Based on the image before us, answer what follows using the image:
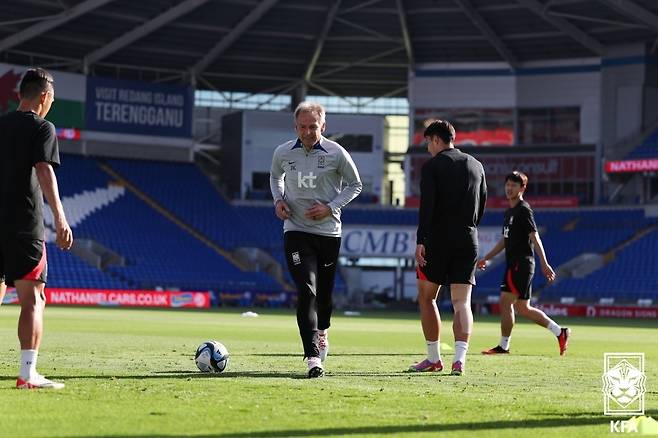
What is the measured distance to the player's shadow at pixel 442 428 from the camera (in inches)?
272

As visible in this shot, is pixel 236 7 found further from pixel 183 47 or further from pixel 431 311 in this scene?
pixel 431 311

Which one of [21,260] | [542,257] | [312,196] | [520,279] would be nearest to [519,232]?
[520,279]

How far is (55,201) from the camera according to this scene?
9.12 meters

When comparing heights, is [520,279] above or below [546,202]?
below

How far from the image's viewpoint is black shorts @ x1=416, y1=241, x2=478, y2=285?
39.9ft

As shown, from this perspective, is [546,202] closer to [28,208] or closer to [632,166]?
[632,166]

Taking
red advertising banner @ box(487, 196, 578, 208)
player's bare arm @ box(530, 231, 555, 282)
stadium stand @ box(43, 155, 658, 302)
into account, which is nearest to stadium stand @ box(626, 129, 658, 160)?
stadium stand @ box(43, 155, 658, 302)

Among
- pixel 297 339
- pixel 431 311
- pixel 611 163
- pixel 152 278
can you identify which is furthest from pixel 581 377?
pixel 611 163

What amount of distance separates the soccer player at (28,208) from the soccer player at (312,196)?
277 cm

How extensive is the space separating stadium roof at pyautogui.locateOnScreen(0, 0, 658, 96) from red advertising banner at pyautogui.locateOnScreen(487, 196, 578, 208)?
742 cm

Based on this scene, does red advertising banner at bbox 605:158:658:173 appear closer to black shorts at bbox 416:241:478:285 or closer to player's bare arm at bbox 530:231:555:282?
player's bare arm at bbox 530:231:555:282

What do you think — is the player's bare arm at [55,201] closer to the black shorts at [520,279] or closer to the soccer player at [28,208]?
the soccer player at [28,208]

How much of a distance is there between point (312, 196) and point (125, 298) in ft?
135

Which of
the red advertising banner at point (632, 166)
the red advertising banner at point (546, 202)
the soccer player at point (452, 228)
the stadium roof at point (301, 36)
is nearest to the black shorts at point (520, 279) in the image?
the soccer player at point (452, 228)
